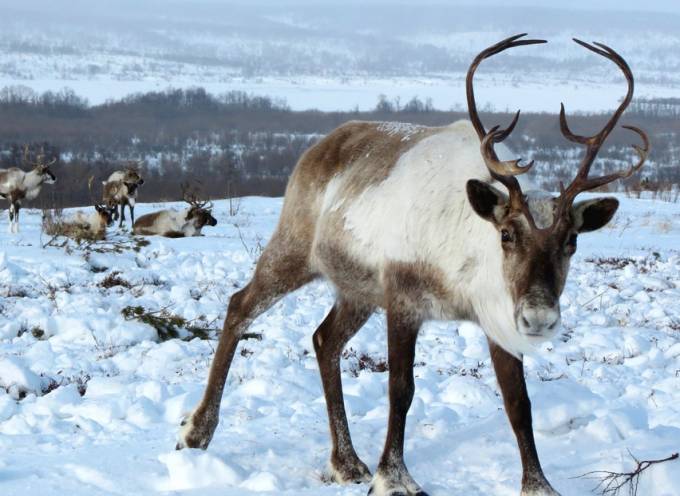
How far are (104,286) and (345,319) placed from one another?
15.8 ft

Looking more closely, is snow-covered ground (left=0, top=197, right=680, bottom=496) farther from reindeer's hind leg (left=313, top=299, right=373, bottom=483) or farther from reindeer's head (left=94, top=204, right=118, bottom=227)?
reindeer's head (left=94, top=204, right=118, bottom=227)

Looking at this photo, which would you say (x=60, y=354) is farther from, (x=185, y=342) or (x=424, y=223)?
(x=424, y=223)

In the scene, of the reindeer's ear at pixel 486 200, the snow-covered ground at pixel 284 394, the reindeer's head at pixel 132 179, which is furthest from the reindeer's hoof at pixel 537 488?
the reindeer's head at pixel 132 179

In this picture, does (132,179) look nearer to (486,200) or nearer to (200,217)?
(200,217)

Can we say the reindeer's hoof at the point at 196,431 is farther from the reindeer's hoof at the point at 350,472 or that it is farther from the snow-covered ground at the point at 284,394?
the reindeer's hoof at the point at 350,472

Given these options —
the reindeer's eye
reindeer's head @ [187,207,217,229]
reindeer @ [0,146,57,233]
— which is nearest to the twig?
the reindeer's eye

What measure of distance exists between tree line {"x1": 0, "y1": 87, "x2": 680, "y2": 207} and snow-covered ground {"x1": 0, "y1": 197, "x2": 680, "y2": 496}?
4139 centimetres

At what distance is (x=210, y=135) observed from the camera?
108m

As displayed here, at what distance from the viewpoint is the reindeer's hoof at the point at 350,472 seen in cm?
386

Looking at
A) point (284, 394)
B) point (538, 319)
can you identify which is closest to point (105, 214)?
point (284, 394)

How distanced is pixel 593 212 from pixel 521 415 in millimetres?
907

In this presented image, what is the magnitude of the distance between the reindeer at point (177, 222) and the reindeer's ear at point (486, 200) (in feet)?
48.1

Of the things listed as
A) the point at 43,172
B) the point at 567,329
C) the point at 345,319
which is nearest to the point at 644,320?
the point at 567,329

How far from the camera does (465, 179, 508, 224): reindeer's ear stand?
130 inches
